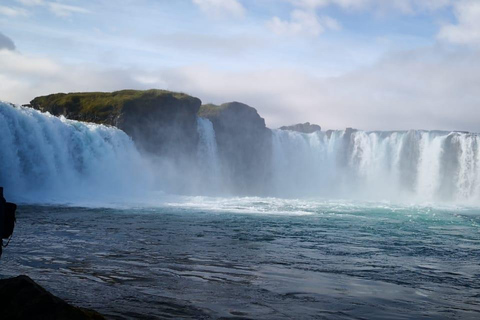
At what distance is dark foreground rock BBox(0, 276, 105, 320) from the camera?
5.05 metres

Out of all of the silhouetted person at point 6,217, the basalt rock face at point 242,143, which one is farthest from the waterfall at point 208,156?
the silhouetted person at point 6,217

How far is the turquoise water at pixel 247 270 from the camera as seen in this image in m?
7.99

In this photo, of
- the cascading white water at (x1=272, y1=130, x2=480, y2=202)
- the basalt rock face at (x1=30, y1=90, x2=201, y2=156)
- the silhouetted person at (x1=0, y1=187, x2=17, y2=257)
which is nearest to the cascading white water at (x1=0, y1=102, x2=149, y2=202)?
the basalt rock face at (x1=30, y1=90, x2=201, y2=156)

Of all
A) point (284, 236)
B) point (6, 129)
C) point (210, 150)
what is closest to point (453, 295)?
point (284, 236)

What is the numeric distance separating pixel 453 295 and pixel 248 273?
4.07 meters

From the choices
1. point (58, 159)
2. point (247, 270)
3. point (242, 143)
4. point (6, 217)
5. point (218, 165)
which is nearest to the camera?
point (6, 217)

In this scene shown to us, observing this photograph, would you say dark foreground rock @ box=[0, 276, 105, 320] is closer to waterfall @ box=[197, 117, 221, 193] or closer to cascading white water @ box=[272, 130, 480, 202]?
waterfall @ box=[197, 117, 221, 193]

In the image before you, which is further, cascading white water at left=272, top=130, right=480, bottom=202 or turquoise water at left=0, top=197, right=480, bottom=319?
cascading white water at left=272, top=130, right=480, bottom=202

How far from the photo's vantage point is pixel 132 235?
693 inches

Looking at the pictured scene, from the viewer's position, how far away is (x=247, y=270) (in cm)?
1137

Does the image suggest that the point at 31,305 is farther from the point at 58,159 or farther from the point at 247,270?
the point at 58,159

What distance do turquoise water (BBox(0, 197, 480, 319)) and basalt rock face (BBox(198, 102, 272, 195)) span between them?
5457 centimetres

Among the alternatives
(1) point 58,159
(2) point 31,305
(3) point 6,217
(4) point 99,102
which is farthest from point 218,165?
(2) point 31,305

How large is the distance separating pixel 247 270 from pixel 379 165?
2707 inches
